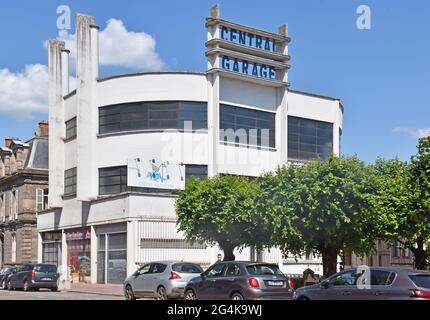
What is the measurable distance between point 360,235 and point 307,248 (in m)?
2.21

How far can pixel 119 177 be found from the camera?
4284 centimetres

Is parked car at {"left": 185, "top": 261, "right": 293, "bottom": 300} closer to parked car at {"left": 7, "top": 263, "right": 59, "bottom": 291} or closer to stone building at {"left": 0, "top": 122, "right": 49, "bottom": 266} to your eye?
parked car at {"left": 7, "top": 263, "right": 59, "bottom": 291}

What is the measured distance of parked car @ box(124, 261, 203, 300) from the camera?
22.8 metres

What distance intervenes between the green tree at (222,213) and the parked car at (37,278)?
768 cm

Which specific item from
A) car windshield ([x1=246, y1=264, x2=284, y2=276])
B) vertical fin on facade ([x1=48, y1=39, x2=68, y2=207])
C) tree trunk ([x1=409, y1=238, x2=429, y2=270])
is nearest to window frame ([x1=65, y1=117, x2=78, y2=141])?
vertical fin on facade ([x1=48, y1=39, x2=68, y2=207])

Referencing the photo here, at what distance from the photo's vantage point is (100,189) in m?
44.1

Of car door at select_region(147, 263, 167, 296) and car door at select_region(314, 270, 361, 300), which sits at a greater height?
car door at select_region(314, 270, 361, 300)

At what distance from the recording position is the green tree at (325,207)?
78.6ft

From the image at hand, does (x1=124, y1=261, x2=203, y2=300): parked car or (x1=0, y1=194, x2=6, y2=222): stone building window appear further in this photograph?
(x1=0, y1=194, x2=6, y2=222): stone building window

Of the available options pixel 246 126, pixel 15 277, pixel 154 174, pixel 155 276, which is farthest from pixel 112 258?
pixel 155 276

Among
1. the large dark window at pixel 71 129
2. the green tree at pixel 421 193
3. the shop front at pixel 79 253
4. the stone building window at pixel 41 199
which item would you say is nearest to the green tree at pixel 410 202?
the green tree at pixel 421 193

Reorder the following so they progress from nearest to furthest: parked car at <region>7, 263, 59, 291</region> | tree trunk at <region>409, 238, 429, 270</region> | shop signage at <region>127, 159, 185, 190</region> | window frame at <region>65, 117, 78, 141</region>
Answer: tree trunk at <region>409, 238, 429, 270</region> → parked car at <region>7, 263, 59, 291</region> → shop signage at <region>127, 159, 185, 190</region> → window frame at <region>65, 117, 78, 141</region>

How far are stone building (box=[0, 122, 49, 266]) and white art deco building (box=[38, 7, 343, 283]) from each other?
1328cm
